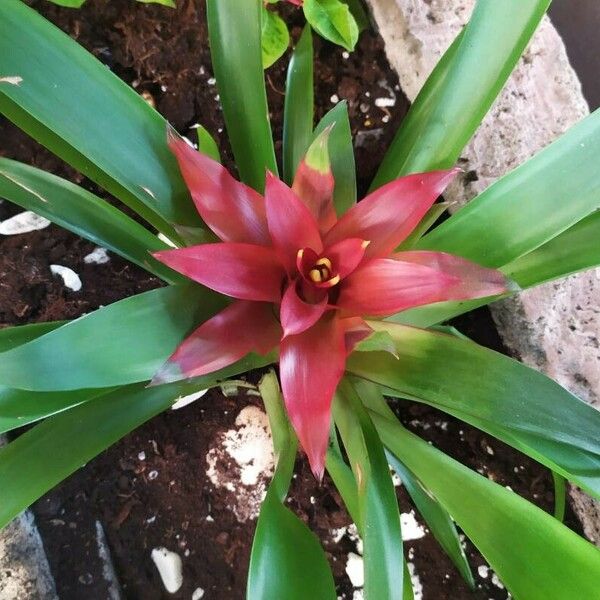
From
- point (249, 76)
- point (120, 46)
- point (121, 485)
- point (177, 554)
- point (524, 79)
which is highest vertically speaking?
point (120, 46)

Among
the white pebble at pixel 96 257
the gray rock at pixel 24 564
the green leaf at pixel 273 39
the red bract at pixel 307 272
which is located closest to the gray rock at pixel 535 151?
the green leaf at pixel 273 39

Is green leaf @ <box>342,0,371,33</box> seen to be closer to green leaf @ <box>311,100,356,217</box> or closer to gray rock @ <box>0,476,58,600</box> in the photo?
green leaf @ <box>311,100,356,217</box>

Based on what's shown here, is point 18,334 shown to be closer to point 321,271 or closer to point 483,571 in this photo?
point 321,271

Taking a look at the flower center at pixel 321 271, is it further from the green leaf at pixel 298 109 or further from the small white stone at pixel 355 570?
the small white stone at pixel 355 570

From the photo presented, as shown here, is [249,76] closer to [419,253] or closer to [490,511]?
[419,253]

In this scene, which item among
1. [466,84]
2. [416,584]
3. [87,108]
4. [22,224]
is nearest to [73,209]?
[87,108]

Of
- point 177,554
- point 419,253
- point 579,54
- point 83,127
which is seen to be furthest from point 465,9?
point 177,554

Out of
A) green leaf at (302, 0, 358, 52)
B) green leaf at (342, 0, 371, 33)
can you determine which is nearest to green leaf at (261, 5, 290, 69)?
green leaf at (302, 0, 358, 52)

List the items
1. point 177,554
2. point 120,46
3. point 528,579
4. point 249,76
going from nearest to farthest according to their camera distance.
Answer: point 528,579 < point 249,76 < point 177,554 < point 120,46
